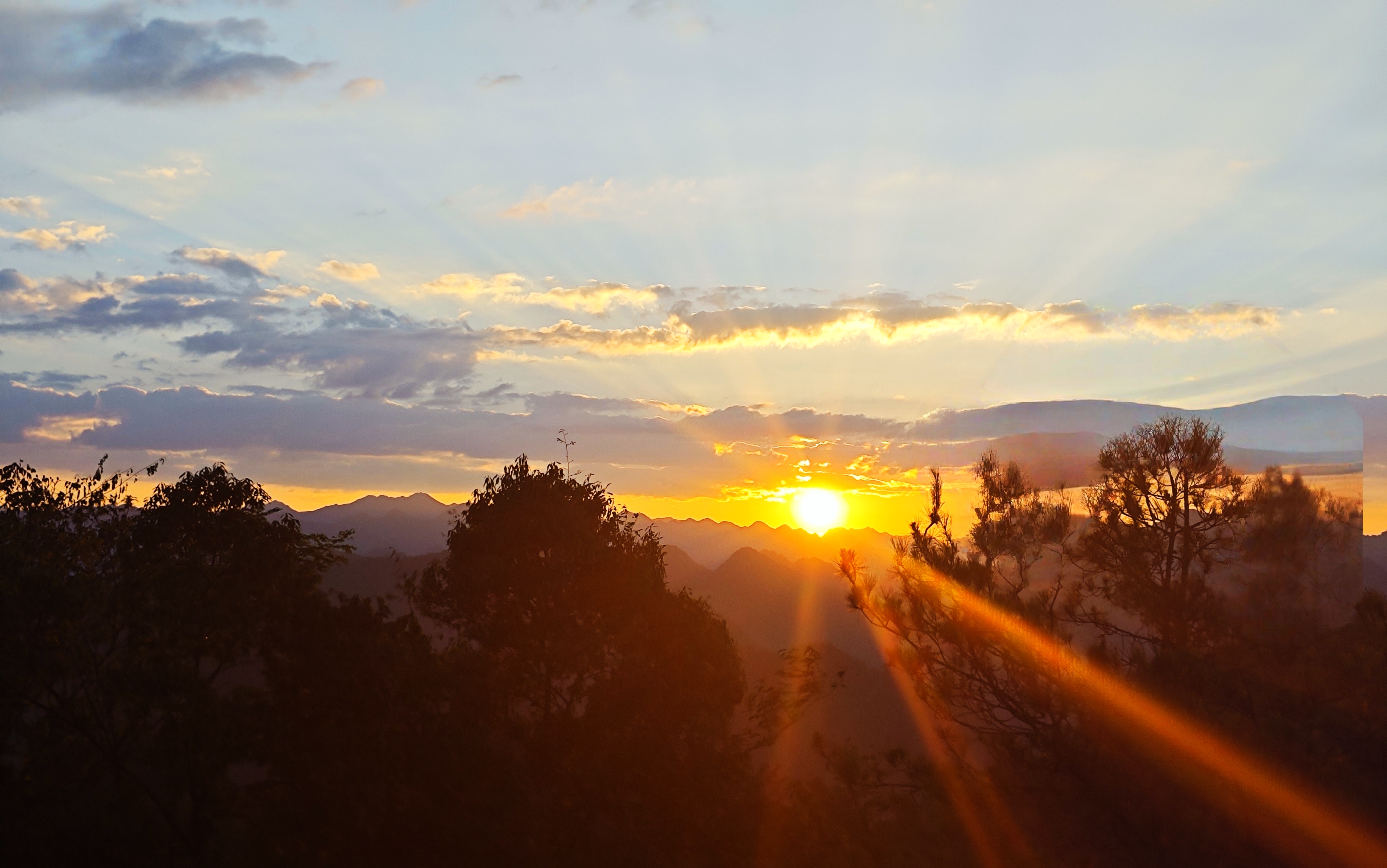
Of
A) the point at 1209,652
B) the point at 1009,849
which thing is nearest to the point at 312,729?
the point at 1009,849

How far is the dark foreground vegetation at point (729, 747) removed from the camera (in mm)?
14797

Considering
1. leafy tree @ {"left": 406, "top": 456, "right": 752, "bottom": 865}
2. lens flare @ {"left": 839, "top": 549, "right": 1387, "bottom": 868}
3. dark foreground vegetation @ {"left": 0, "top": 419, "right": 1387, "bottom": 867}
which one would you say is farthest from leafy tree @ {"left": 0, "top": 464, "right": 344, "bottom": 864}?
lens flare @ {"left": 839, "top": 549, "right": 1387, "bottom": 868}

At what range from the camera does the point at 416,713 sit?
18234mm

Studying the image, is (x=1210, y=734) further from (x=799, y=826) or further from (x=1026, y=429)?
(x=1026, y=429)

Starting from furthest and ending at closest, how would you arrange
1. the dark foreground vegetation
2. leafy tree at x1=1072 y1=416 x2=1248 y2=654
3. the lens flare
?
leafy tree at x1=1072 y1=416 x2=1248 y2=654 → the dark foreground vegetation → the lens flare

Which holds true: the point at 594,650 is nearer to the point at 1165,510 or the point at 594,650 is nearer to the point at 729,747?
the point at 729,747

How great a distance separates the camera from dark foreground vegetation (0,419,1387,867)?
48.5 ft

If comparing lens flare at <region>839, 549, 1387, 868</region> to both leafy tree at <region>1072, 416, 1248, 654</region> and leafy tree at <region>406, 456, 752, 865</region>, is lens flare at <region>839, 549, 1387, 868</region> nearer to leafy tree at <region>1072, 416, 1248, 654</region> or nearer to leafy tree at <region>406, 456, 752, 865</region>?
leafy tree at <region>1072, 416, 1248, 654</region>

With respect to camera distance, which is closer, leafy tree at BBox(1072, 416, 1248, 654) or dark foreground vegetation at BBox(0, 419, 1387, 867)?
dark foreground vegetation at BBox(0, 419, 1387, 867)

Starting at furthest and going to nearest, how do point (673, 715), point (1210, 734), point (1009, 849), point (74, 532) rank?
point (673, 715) → point (74, 532) → point (1009, 849) → point (1210, 734)

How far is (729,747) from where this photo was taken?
2466 centimetres

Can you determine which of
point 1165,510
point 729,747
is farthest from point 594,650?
point 1165,510

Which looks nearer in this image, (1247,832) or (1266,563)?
(1247,832)

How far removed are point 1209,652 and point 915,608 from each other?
545 centimetres
